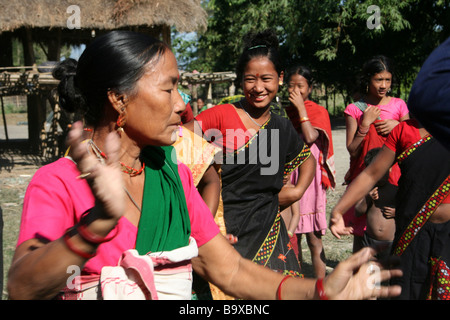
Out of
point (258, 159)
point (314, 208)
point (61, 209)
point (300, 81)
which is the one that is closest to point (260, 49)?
point (258, 159)

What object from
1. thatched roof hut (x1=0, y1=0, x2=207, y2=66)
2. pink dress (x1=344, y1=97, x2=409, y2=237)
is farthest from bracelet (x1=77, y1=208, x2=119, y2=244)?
thatched roof hut (x1=0, y1=0, x2=207, y2=66)

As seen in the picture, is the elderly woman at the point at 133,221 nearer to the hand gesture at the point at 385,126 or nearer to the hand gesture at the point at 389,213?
the hand gesture at the point at 389,213

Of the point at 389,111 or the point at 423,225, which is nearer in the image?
the point at 423,225

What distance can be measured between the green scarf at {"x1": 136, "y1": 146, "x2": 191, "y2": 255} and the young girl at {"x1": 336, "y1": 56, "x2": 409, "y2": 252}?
288 centimetres

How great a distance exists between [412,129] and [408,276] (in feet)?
2.63

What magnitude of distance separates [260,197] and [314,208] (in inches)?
81.1

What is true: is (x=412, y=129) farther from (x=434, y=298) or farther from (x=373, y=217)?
(x=373, y=217)

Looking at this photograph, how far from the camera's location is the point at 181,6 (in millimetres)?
13492

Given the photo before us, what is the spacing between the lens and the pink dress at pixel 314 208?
5.08 metres

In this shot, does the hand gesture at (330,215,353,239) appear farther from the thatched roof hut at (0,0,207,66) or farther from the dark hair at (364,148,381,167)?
the thatched roof hut at (0,0,207,66)

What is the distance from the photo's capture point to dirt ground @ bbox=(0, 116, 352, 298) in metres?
5.67

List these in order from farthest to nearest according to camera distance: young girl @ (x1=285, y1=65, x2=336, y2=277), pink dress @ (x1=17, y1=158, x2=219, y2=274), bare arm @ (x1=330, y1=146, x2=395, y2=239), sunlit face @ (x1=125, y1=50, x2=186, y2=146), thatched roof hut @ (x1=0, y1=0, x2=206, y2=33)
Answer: thatched roof hut @ (x1=0, y1=0, x2=206, y2=33) < young girl @ (x1=285, y1=65, x2=336, y2=277) < bare arm @ (x1=330, y1=146, x2=395, y2=239) < sunlit face @ (x1=125, y1=50, x2=186, y2=146) < pink dress @ (x1=17, y1=158, x2=219, y2=274)

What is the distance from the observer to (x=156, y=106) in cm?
178

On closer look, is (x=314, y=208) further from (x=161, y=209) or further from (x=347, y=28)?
(x=347, y=28)
